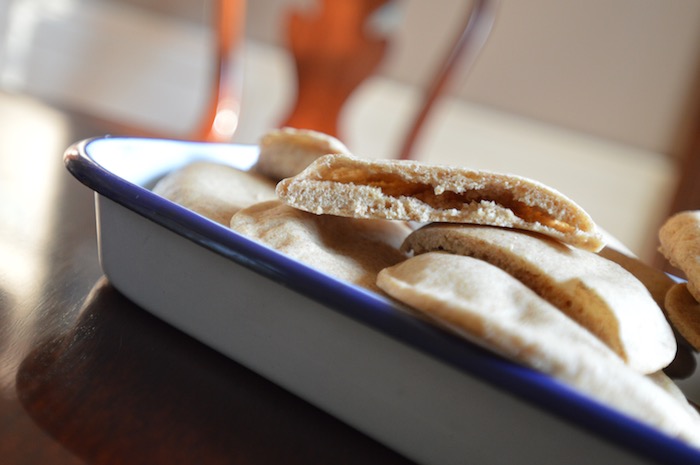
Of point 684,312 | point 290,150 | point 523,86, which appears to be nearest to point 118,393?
point 290,150

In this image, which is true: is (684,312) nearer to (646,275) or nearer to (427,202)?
(646,275)

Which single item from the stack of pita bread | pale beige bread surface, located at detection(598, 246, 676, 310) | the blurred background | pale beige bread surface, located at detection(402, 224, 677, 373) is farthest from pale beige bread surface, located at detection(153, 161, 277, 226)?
the blurred background

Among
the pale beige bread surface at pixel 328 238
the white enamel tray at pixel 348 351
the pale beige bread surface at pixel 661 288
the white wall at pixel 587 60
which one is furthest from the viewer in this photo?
the white wall at pixel 587 60

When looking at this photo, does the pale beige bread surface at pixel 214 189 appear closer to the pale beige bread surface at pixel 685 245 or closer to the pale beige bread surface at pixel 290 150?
the pale beige bread surface at pixel 290 150

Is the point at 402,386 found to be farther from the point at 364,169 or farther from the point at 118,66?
the point at 118,66

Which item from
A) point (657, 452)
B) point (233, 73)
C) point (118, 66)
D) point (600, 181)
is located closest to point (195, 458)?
point (657, 452)

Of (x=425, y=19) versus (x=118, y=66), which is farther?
(x=118, y=66)

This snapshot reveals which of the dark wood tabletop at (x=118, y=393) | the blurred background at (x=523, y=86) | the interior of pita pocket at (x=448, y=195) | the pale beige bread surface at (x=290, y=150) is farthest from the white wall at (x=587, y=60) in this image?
the dark wood tabletop at (x=118, y=393)
